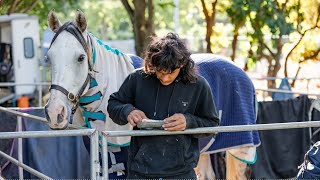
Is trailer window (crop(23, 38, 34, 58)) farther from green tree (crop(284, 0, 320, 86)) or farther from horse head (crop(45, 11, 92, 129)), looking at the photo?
horse head (crop(45, 11, 92, 129))

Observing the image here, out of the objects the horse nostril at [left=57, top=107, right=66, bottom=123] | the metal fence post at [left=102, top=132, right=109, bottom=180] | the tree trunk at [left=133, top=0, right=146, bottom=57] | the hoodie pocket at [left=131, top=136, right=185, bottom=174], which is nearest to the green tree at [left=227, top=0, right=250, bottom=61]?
the tree trunk at [left=133, top=0, right=146, bottom=57]

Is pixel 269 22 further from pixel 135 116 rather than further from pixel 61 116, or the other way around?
pixel 135 116

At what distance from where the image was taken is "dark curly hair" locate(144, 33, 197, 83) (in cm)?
339

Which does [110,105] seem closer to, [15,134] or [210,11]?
[15,134]

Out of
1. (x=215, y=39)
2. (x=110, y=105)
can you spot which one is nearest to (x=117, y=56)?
(x=110, y=105)

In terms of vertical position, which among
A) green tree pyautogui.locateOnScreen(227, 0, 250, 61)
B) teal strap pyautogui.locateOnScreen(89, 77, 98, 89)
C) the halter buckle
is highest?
green tree pyautogui.locateOnScreen(227, 0, 250, 61)

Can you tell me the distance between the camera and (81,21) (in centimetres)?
427

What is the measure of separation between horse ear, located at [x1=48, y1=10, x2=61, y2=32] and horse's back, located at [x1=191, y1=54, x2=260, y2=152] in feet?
4.70

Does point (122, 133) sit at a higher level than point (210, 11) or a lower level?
lower

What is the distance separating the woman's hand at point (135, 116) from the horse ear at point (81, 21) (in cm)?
106

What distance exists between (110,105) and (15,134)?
2.21 feet

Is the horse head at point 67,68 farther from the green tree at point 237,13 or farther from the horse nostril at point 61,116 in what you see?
the green tree at point 237,13

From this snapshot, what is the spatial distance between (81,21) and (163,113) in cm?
108

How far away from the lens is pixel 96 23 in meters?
46.4
